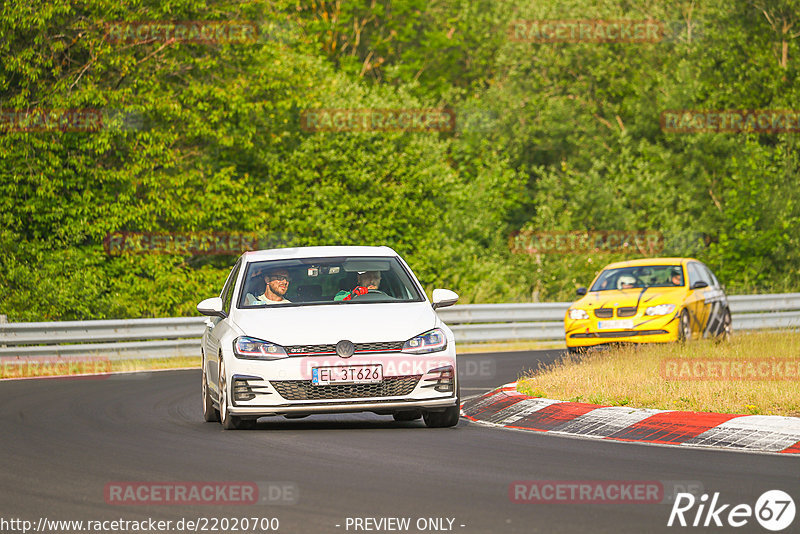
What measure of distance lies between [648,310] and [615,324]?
20.7 inches

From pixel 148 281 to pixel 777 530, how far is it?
87.8ft

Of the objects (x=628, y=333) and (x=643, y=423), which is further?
(x=628, y=333)

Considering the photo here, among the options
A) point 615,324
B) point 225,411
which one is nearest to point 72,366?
point 615,324

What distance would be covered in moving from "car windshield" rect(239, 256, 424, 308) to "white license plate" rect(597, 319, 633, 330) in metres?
7.92

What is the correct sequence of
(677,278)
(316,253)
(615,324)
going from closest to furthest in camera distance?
(316,253) < (615,324) < (677,278)

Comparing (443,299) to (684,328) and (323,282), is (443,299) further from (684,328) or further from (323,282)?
(684,328)

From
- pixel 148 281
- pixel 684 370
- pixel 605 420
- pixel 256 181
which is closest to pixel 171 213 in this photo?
pixel 148 281

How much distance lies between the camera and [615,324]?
66.1ft

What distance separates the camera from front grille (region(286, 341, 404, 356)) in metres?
11.2

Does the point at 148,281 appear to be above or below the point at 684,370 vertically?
below

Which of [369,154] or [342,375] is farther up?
[342,375]

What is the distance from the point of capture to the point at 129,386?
61.5 ft

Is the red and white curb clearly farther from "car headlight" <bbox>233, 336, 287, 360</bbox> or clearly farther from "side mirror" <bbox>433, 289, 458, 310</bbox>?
"car headlight" <bbox>233, 336, 287, 360</bbox>

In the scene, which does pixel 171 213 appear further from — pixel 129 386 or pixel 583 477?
pixel 583 477
